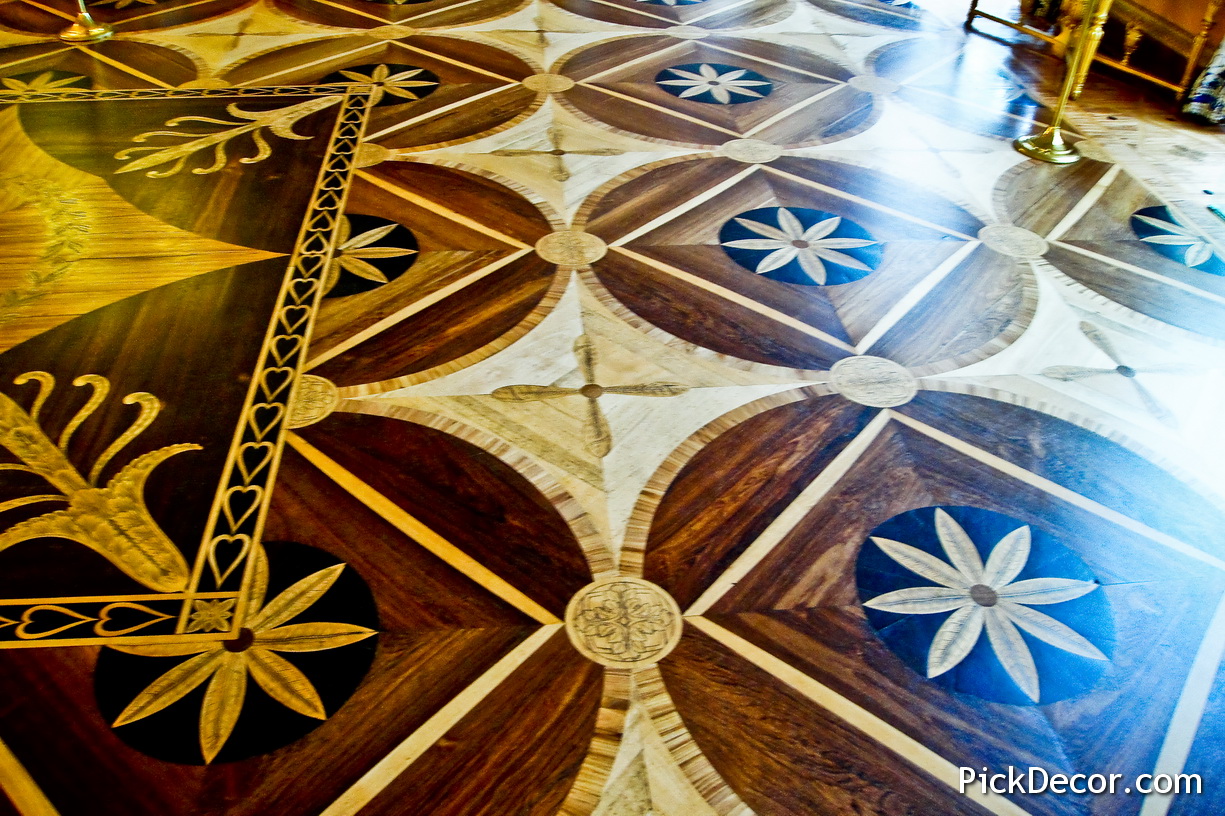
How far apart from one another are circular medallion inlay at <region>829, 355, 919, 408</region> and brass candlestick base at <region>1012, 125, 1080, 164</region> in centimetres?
104

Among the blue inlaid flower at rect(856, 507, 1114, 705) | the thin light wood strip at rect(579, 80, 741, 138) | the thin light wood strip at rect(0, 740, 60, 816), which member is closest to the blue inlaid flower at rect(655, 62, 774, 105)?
the thin light wood strip at rect(579, 80, 741, 138)

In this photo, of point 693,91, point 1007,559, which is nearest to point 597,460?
point 1007,559

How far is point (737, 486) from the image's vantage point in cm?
115

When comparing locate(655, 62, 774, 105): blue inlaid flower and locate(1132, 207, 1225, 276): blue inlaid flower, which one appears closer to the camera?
locate(1132, 207, 1225, 276): blue inlaid flower

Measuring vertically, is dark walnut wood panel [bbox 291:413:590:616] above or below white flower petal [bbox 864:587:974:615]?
below

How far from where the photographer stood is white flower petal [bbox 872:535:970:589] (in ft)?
3.35

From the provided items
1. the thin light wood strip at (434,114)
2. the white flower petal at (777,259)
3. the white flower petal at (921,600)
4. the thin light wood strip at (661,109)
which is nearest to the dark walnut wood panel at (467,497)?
the white flower petal at (921,600)

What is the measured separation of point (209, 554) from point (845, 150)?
166cm

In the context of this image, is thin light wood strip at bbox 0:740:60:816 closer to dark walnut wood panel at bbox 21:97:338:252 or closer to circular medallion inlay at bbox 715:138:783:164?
dark walnut wood panel at bbox 21:97:338:252

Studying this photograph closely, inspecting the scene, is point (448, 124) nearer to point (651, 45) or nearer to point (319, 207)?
point (319, 207)

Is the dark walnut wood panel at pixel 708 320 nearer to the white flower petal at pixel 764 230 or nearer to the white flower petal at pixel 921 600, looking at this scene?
the white flower petal at pixel 764 230

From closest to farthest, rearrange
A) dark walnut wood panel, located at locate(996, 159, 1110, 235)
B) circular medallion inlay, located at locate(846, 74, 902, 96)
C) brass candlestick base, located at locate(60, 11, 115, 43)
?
dark walnut wood panel, located at locate(996, 159, 1110, 235)
circular medallion inlay, located at locate(846, 74, 902, 96)
brass candlestick base, located at locate(60, 11, 115, 43)

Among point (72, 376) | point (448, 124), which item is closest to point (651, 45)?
point (448, 124)

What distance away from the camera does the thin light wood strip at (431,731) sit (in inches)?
31.9
